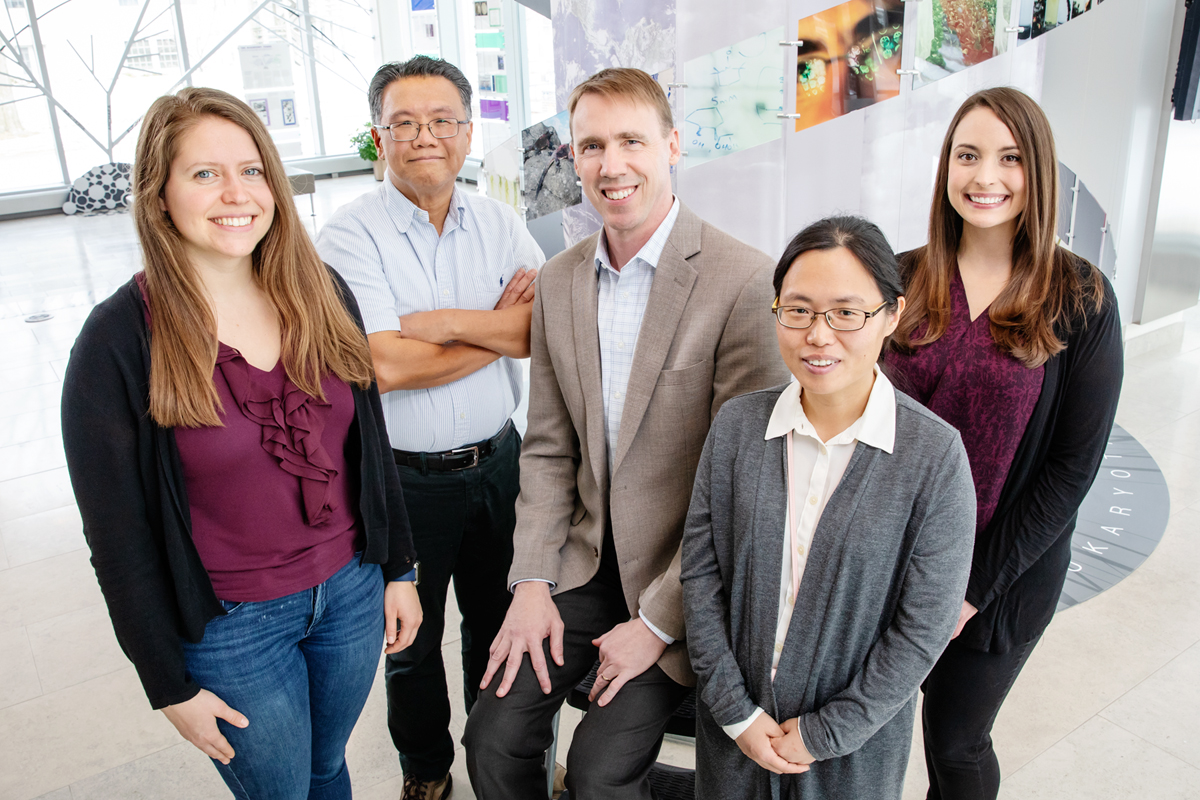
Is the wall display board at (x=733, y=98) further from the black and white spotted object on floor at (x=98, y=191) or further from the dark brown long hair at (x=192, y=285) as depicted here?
the black and white spotted object on floor at (x=98, y=191)

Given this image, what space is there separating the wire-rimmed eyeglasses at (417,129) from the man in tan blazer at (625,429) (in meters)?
0.41

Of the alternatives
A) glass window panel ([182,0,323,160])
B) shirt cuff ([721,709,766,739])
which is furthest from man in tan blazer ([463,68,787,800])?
glass window panel ([182,0,323,160])

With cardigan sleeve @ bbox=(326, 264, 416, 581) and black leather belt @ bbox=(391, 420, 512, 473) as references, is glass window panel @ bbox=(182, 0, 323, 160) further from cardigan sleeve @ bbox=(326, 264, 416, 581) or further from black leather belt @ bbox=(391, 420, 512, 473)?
cardigan sleeve @ bbox=(326, 264, 416, 581)

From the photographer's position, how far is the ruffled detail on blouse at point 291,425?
1475 millimetres

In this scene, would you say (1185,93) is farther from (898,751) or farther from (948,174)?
(898,751)

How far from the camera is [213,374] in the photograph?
1.46 m

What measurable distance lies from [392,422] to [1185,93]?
5.16m

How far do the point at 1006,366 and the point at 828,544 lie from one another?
20.9 inches

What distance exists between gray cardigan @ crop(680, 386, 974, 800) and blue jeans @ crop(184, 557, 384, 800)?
63 centimetres

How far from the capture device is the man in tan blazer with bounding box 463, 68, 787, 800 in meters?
1.72

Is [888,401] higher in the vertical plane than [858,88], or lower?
lower

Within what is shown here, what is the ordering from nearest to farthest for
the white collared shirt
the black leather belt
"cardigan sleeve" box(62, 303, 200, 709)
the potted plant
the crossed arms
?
1. "cardigan sleeve" box(62, 303, 200, 709)
2. the white collared shirt
3. the crossed arms
4. the black leather belt
5. the potted plant

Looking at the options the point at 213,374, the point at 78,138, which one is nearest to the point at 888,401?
the point at 213,374

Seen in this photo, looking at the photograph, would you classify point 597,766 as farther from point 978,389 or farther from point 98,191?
point 98,191
